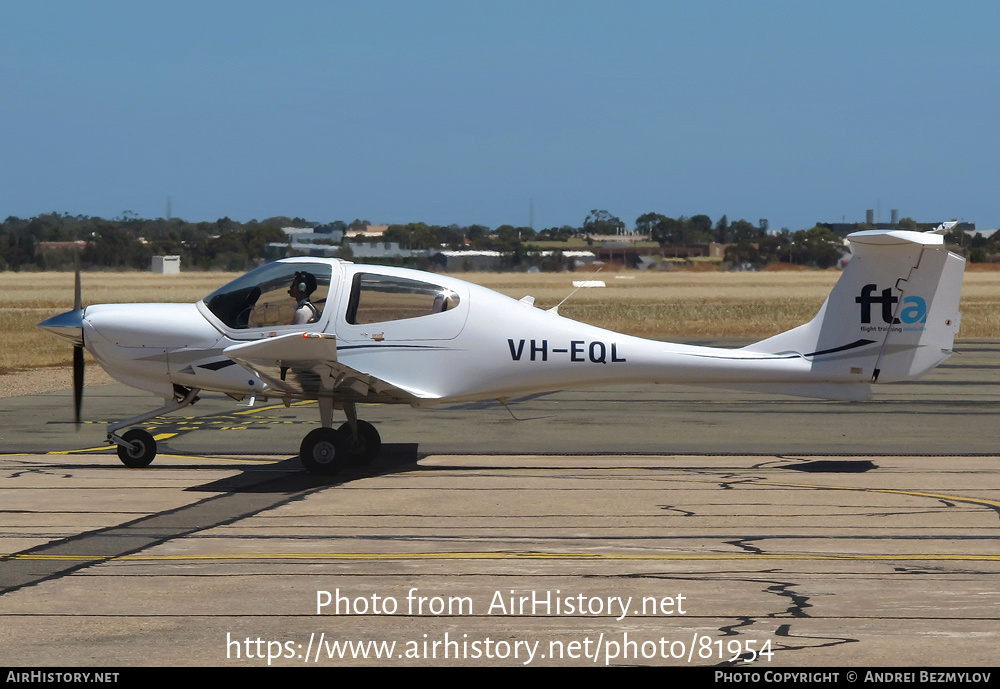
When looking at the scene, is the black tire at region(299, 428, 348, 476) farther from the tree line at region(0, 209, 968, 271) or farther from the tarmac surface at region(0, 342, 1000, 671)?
the tree line at region(0, 209, 968, 271)

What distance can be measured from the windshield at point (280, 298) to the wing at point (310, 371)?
18.4 inches

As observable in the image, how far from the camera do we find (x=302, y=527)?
32.9 ft

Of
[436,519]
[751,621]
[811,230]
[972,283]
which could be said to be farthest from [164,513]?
[811,230]

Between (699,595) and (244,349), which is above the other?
(244,349)

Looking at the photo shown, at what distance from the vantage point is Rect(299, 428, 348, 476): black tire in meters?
12.6

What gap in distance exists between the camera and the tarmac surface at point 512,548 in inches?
263

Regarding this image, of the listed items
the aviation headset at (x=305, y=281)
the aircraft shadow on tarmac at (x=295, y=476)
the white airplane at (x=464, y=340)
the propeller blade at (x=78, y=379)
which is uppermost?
the aviation headset at (x=305, y=281)

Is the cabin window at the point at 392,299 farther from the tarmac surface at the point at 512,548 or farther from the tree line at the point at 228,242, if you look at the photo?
the tree line at the point at 228,242

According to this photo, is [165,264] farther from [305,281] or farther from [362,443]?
[305,281]

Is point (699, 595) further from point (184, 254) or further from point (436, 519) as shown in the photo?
point (184, 254)

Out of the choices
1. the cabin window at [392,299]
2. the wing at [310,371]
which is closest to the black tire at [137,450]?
the wing at [310,371]

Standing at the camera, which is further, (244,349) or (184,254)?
(184,254)

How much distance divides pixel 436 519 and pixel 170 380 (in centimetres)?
433
